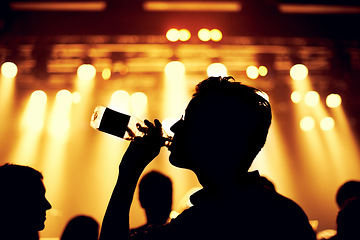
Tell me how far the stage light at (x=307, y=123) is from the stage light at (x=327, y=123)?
19 cm

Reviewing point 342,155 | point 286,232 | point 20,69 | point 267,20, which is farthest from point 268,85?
point 286,232

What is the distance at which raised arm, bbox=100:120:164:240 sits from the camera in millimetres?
835

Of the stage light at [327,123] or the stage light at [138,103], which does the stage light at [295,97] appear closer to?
the stage light at [327,123]

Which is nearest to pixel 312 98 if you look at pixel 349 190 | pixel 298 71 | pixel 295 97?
pixel 295 97

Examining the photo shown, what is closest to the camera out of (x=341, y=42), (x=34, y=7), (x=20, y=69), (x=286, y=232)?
(x=286, y=232)

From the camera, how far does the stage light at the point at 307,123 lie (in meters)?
6.90

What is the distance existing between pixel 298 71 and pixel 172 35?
219 cm

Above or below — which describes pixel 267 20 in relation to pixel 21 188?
above

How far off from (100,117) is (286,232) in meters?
0.92

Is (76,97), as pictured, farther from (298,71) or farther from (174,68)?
(298,71)

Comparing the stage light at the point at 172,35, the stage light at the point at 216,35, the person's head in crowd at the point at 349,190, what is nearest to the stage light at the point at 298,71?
the stage light at the point at 216,35

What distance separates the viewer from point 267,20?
396 centimetres

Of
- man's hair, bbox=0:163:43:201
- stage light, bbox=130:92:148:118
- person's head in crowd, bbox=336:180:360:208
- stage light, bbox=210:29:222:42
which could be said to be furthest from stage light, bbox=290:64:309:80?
man's hair, bbox=0:163:43:201

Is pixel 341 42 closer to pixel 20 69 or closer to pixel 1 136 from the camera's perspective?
pixel 20 69
